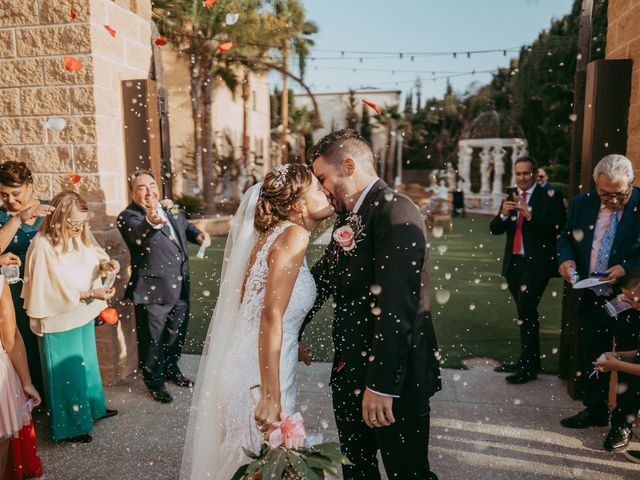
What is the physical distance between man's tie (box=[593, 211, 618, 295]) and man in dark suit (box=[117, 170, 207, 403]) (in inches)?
133

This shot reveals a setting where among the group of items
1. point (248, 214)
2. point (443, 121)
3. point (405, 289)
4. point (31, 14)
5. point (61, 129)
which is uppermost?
point (443, 121)

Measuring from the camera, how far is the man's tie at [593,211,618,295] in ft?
11.5

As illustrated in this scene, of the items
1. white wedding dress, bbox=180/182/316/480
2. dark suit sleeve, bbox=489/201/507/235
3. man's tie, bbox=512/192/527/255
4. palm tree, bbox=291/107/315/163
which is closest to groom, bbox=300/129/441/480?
white wedding dress, bbox=180/182/316/480

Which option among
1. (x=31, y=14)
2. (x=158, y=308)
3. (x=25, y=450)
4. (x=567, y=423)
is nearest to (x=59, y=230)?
(x=158, y=308)

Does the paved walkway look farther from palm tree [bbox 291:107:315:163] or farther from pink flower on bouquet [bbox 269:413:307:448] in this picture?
palm tree [bbox 291:107:315:163]

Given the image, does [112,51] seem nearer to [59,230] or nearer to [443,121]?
[59,230]

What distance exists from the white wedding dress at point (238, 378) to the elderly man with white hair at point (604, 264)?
2259mm

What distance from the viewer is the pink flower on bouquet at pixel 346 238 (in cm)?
221

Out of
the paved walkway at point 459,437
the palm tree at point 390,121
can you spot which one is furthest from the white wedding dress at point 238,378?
the palm tree at point 390,121

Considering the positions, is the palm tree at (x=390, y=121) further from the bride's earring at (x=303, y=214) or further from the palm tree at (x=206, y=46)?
the bride's earring at (x=303, y=214)

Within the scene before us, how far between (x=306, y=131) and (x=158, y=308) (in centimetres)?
3687

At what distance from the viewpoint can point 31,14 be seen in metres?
4.26

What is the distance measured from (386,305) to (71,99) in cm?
360

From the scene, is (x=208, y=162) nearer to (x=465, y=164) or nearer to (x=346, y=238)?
(x=465, y=164)
